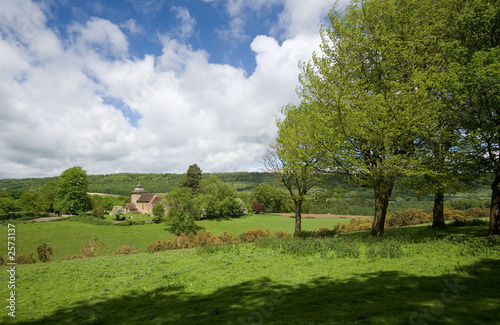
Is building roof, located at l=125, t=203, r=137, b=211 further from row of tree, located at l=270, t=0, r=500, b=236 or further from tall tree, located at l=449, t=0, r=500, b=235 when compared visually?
tall tree, located at l=449, t=0, r=500, b=235

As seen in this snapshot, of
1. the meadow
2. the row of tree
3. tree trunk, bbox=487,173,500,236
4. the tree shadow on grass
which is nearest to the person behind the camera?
the tree shadow on grass

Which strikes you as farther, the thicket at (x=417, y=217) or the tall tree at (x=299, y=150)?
the thicket at (x=417, y=217)

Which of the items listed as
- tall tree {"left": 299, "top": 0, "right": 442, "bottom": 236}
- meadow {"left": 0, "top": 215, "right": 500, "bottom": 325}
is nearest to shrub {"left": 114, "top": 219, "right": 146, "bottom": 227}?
meadow {"left": 0, "top": 215, "right": 500, "bottom": 325}

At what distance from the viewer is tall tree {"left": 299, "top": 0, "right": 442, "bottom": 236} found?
13.0 metres

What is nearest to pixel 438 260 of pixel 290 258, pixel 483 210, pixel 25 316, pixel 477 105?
pixel 290 258

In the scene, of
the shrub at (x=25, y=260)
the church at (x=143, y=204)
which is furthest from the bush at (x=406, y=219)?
the church at (x=143, y=204)

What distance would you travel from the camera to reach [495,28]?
11.9 metres

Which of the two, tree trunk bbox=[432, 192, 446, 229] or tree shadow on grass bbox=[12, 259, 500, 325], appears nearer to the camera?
tree shadow on grass bbox=[12, 259, 500, 325]

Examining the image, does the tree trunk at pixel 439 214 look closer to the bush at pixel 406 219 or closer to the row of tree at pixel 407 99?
the row of tree at pixel 407 99

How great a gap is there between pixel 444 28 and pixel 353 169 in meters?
10.2

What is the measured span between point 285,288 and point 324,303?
5.91 ft

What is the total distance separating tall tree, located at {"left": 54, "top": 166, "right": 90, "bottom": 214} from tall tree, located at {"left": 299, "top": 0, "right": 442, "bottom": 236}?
8001 centimetres

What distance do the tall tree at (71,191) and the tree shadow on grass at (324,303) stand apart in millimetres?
79673

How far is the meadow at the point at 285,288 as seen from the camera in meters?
→ 5.43
